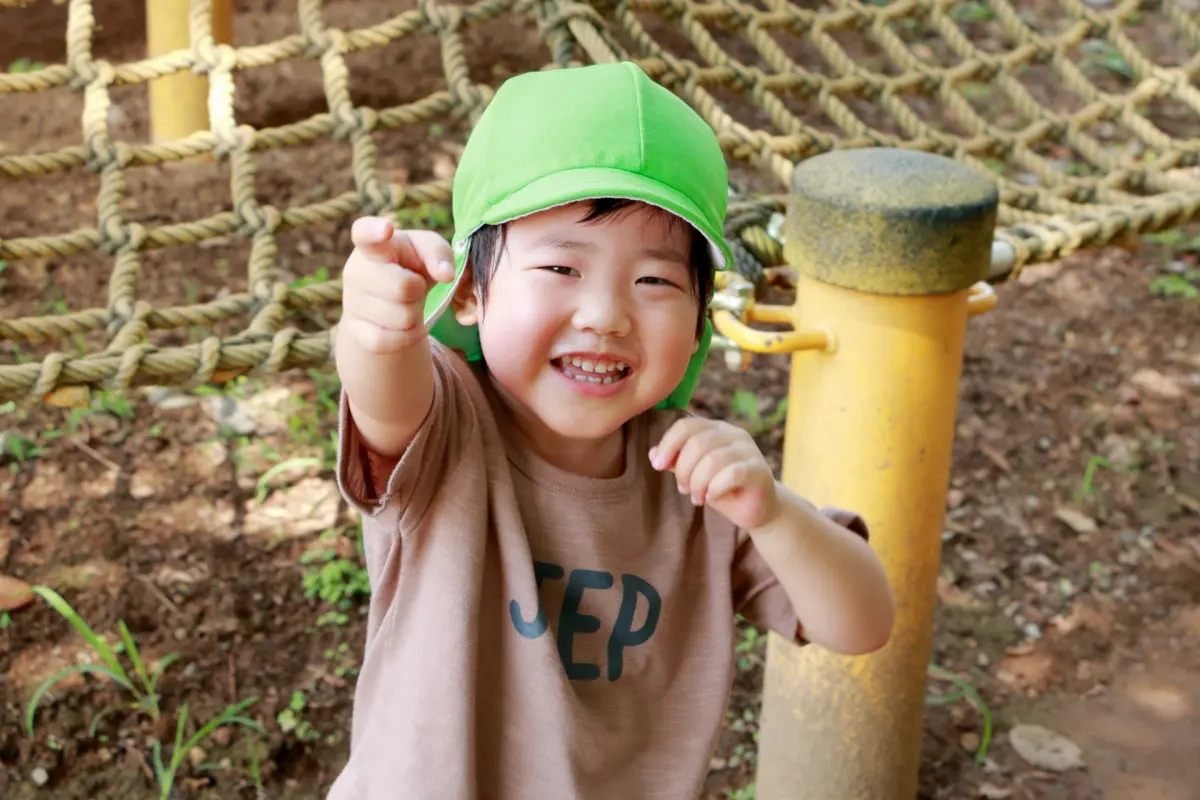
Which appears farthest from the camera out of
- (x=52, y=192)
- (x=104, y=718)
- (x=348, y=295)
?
(x=52, y=192)

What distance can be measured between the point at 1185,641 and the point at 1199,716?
0.69 feet

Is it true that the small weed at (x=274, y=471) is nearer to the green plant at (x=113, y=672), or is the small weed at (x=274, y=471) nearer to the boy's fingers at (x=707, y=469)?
the green plant at (x=113, y=672)

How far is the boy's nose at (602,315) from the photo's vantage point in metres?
0.93

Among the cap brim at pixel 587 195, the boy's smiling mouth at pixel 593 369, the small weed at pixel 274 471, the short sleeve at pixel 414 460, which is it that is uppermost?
the cap brim at pixel 587 195

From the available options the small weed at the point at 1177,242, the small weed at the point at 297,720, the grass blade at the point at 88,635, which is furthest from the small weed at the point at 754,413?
the small weed at the point at 1177,242

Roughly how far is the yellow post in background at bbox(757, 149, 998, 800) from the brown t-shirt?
39cm

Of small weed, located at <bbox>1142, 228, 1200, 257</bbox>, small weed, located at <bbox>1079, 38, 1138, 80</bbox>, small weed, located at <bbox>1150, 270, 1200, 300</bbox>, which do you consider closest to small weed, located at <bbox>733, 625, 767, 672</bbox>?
small weed, located at <bbox>1150, 270, 1200, 300</bbox>

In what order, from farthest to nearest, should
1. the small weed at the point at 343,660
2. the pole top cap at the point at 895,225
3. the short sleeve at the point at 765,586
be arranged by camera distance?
the small weed at the point at 343,660 → the pole top cap at the point at 895,225 → the short sleeve at the point at 765,586

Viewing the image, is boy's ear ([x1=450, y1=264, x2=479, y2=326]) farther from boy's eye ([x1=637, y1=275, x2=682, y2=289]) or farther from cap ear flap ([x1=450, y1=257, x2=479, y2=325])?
boy's eye ([x1=637, y1=275, x2=682, y2=289])

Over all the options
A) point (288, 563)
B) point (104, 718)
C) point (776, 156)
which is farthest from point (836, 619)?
point (288, 563)

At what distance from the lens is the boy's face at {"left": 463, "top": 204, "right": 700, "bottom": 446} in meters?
0.94

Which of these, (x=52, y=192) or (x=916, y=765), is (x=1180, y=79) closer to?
(x=916, y=765)

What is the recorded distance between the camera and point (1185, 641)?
244 cm

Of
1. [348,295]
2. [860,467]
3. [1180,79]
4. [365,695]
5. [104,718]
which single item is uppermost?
[1180,79]
